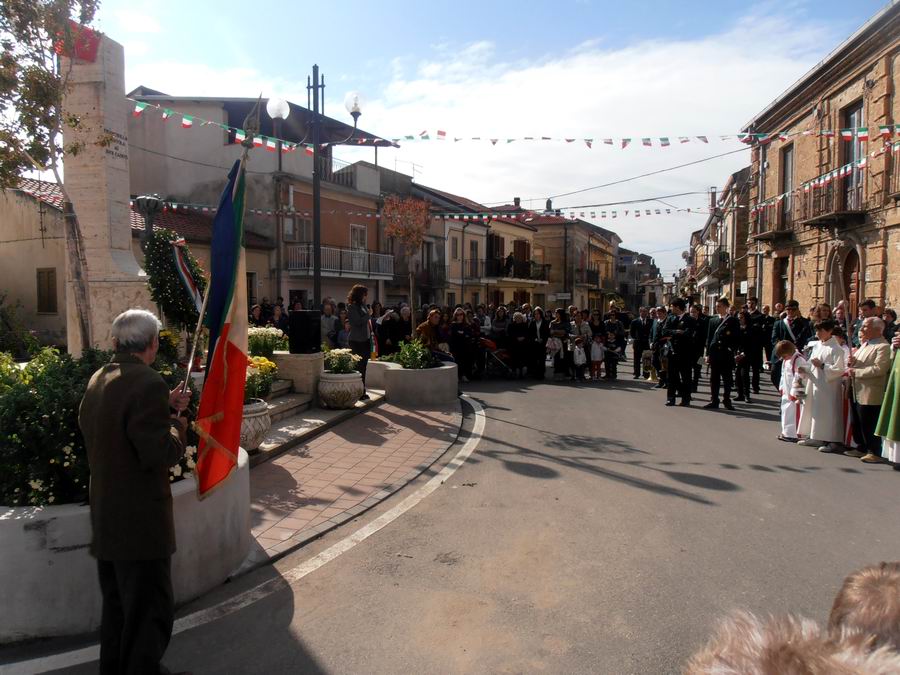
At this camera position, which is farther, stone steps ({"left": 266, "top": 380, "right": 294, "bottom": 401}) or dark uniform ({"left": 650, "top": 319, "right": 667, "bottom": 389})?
dark uniform ({"left": 650, "top": 319, "right": 667, "bottom": 389})

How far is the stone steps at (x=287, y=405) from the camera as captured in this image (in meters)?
8.49

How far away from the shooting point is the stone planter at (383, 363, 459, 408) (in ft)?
35.3

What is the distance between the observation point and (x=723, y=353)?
441 inches

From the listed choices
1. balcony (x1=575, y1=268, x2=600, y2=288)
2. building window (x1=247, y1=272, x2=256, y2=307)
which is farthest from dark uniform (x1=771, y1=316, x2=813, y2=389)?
balcony (x1=575, y1=268, x2=600, y2=288)

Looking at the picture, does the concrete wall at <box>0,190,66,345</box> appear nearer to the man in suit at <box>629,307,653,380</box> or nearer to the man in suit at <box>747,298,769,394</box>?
the man in suit at <box>629,307,653,380</box>

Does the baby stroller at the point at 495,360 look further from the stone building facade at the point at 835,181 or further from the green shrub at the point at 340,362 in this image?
the stone building facade at the point at 835,181

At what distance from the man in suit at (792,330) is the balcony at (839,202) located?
5.99 metres

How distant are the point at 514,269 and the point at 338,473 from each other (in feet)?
124

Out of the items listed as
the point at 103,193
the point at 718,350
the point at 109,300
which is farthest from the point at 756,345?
the point at 103,193

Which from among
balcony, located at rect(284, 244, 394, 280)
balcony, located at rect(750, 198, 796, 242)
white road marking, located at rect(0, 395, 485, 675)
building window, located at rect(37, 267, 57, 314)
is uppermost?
balcony, located at rect(750, 198, 796, 242)

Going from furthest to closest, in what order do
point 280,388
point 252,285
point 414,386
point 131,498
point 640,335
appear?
1. point 252,285
2. point 640,335
3. point 414,386
4. point 280,388
5. point 131,498

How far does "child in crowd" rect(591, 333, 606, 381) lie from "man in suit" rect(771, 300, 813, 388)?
3.85m

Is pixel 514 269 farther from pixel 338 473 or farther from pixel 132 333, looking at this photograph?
pixel 132 333

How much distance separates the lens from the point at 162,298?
906 centimetres
